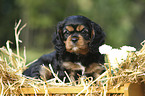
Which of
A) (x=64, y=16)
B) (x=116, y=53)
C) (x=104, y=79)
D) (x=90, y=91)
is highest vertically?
(x=64, y=16)

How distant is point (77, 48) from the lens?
338 centimetres

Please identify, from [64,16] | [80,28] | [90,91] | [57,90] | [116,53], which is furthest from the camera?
[64,16]

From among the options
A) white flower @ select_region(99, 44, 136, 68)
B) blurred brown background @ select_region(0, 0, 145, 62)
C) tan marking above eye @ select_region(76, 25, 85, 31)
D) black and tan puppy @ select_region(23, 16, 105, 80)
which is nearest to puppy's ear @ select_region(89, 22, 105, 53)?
black and tan puppy @ select_region(23, 16, 105, 80)

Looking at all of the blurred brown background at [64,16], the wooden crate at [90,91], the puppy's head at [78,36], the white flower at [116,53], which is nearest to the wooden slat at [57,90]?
the wooden crate at [90,91]

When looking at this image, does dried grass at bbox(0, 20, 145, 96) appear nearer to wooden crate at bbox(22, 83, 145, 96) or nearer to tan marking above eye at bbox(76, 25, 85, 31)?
wooden crate at bbox(22, 83, 145, 96)

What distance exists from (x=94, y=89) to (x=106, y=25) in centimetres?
1567

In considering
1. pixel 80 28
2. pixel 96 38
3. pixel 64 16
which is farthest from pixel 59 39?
pixel 64 16

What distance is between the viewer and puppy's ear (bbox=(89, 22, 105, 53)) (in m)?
3.50

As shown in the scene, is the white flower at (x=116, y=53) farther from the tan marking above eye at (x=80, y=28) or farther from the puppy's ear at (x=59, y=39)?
the puppy's ear at (x=59, y=39)

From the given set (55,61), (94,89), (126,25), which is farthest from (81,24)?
(126,25)

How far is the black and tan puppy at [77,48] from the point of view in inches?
135

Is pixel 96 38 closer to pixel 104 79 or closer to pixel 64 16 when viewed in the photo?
pixel 104 79

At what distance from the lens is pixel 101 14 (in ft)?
59.9

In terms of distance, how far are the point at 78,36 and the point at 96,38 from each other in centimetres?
33
